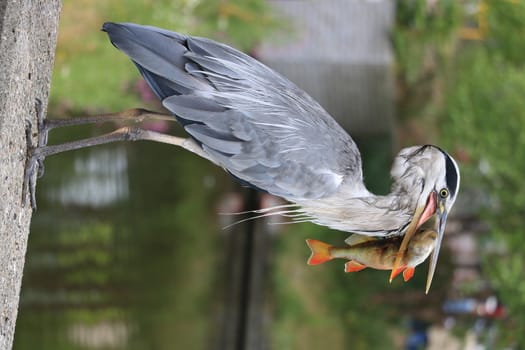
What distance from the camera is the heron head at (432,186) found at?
924 millimetres

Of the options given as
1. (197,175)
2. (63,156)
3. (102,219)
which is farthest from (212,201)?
(63,156)

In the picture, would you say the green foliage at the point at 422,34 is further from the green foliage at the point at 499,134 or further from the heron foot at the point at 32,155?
the heron foot at the point at 32,155

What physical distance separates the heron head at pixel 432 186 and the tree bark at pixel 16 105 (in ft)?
1.61

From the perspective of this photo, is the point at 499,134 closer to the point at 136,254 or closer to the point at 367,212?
the point at 136,254

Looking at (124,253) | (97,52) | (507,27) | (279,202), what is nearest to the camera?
(97,52)

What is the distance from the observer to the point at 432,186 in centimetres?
93

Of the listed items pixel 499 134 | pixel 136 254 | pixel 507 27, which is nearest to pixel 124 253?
pixel 136 254

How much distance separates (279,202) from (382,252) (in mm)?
2235

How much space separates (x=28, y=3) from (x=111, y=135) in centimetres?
20

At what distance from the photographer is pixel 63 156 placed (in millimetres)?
2658

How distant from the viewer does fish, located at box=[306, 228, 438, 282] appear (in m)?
0.91

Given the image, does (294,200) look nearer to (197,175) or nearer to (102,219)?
(102,219)

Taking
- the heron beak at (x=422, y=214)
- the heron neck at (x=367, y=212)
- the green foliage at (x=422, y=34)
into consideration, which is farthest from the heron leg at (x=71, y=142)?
the green foliage at (x=422, y=34)

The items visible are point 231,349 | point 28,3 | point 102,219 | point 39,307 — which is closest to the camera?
point 28,3
